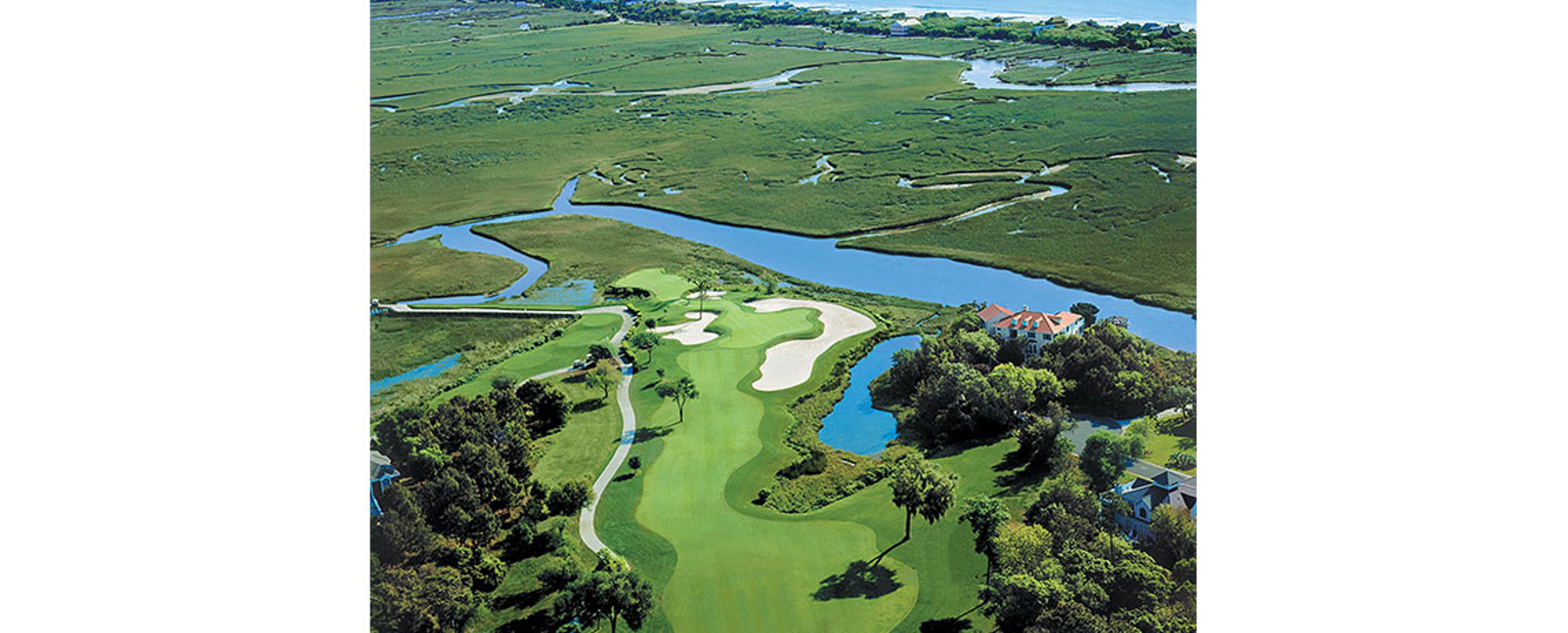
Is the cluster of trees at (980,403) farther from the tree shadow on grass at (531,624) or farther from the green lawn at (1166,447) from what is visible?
the tree shadow on grass at (531,624)

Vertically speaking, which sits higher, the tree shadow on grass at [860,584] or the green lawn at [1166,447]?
the green lawn at [1166,447]

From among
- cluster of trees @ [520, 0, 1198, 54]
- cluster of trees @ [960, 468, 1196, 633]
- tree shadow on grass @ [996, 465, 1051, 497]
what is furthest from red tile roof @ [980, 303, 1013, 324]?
cluster of trees @ [520, 0, 1198, 54]

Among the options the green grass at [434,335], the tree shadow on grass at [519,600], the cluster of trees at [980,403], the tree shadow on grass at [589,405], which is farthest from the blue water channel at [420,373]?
the cluster of trees at [980,403]

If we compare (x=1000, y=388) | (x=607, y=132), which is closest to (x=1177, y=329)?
(x=1000, y=388)

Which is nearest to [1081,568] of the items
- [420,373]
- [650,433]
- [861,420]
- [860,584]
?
[860,584]

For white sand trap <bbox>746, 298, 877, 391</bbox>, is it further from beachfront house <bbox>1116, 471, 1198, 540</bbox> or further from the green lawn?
beachfront house <bbox>1116, 471, 1198, 540</bbox>

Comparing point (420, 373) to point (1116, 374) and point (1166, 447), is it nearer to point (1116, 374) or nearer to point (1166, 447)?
point (1116, 374)
